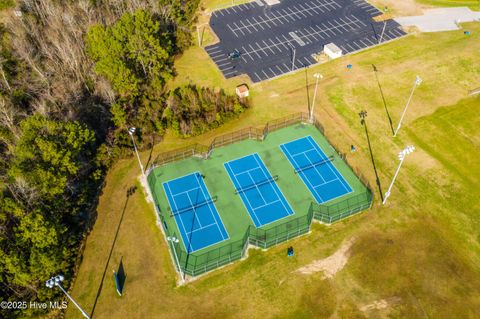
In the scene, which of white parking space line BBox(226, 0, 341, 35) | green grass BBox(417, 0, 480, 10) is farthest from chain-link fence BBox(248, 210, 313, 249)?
green grass BBox(417, 0, 480, 10)

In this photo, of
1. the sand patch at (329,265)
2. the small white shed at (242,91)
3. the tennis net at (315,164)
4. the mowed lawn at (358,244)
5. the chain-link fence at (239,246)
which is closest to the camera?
the mowed lawn at (358,244)

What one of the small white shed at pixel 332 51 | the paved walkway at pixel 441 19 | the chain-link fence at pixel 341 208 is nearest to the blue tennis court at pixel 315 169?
the chain-link fence at pixel 341 208

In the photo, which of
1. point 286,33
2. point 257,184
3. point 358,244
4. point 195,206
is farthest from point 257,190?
point 286,33

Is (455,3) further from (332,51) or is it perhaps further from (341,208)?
(341,208)

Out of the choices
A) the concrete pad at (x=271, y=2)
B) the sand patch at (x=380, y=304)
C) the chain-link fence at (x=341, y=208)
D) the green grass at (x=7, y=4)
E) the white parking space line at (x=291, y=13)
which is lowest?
the sand patch at (x=380, y=304)

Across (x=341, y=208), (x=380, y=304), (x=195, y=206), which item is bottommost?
(x=380, y=304)

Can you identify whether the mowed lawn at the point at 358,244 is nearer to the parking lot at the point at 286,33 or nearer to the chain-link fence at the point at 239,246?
the chain-link fence at the point at 239,246
